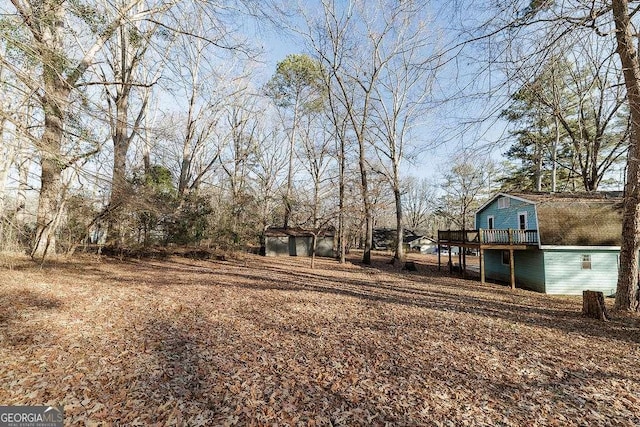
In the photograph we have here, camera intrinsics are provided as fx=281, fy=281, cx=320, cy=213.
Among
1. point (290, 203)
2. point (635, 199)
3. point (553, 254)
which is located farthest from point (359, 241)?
point (635, 199)

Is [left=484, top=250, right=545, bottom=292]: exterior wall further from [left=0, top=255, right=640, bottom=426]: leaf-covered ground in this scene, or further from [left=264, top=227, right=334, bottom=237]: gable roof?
[left=264, top=227, right=334, bottom=237]: gable roof

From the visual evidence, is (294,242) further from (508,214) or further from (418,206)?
(418,206)

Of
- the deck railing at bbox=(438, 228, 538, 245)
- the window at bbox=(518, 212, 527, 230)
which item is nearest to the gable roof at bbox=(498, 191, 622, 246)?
the deck railing at bbox=(438, 228, 538, 245)

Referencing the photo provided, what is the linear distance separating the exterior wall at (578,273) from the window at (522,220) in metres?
1.70

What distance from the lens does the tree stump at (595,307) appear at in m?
7.02

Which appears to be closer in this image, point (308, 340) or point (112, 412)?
point (112, 412)

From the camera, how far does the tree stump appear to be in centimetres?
702

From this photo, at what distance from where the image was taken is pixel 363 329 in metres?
5.59

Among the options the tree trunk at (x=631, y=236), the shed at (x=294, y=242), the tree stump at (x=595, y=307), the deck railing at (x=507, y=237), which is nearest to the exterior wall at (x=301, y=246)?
the shed at (x=294, y=242)

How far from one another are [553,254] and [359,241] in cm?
3364

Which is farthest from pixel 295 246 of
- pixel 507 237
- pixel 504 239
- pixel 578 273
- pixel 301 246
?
pixel 578 273

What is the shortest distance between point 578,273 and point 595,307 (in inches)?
304

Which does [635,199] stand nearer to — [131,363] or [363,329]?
[363,329]

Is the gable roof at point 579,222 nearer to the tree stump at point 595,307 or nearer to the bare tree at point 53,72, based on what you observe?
the tree stump at point 595,307
